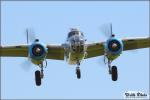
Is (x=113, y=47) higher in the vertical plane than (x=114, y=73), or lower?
higher

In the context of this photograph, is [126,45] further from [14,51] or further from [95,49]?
[14,51]

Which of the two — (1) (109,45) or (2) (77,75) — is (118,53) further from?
(2) (77,75)

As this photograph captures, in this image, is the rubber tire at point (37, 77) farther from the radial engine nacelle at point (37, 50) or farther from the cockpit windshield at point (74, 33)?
the cockpit windshield at point (74, 33)

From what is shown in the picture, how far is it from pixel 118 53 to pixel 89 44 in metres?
3.38

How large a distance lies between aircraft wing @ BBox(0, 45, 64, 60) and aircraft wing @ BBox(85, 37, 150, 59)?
253cm

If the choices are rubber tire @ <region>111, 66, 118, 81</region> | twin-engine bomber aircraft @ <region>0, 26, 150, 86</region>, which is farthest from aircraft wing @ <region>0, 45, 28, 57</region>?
rubber tire @ <region>111, 66, 118, 81</region>

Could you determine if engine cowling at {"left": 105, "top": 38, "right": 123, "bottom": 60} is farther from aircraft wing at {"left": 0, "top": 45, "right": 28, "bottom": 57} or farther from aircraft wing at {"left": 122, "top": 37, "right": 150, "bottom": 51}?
aircraft wing at {"left": 0, "top": 45, "right": 28, "bottom": 57}

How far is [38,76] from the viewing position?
43.2m

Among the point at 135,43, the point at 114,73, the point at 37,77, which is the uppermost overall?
the point at 135,43

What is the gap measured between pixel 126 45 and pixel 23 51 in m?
9.40

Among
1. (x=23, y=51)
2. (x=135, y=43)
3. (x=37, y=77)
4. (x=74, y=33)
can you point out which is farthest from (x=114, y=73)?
(x=23, y=51)

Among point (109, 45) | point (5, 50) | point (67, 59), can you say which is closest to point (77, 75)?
point (67, 59)

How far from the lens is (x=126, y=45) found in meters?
46.0

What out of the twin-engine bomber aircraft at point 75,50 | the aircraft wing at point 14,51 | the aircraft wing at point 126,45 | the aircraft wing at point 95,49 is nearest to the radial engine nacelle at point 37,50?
the twin-engine bomber aircraft at point 75,50
